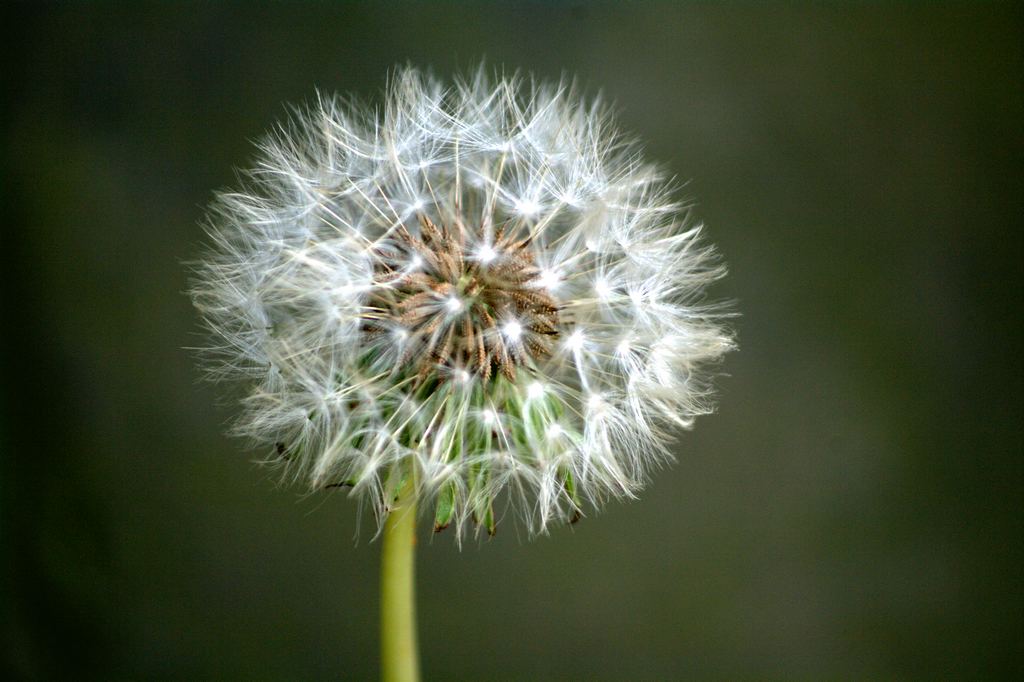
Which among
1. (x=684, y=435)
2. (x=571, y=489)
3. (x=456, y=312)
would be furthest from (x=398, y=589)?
(x=684, y=435)

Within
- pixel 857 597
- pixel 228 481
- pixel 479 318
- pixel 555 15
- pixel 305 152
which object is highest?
pixel 555 15

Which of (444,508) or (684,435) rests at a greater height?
(684,435)

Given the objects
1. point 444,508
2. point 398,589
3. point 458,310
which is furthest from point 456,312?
point 398,589

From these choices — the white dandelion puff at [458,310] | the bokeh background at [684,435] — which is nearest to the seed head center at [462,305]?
the white dandelion puff at [458,310]

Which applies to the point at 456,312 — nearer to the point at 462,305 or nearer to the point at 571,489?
the point at 462,305

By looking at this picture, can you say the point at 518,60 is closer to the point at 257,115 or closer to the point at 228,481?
the point at 257,115

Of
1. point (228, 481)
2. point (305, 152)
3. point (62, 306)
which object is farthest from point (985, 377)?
point (62, 306)

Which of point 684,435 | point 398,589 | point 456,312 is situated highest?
point 684,435

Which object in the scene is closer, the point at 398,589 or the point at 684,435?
the point at 398,589

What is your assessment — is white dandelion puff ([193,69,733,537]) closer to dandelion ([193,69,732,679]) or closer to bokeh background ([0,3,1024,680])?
dandelion ([193,69,732,679])
